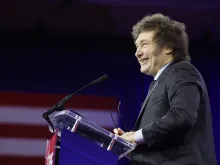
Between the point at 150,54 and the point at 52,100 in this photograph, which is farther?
the point at 52,100

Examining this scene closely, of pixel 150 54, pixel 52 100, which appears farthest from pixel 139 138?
pixel 52 100

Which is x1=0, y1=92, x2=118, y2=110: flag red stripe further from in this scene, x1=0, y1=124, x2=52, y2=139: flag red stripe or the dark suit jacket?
the dark suit jacket

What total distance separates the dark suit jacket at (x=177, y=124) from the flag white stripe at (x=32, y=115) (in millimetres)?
1854

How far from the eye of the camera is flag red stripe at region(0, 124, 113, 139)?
3576mm

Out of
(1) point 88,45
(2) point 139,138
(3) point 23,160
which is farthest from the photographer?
(1) point 88,45

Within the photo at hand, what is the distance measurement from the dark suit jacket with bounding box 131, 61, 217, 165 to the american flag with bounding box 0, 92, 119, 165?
6.05 ft

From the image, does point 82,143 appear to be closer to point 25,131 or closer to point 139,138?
point 139,138

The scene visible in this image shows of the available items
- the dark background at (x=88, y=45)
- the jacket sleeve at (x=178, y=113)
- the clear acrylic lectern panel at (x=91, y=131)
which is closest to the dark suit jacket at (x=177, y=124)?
the jacket sleeve at (x=178, y=113)

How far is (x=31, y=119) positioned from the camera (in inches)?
143

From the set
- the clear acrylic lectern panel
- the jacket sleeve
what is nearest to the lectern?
the clear acrylic lectern panel

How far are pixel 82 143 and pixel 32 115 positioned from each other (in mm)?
2206

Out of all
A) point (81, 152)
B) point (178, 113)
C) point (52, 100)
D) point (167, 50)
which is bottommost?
point (81, 152)

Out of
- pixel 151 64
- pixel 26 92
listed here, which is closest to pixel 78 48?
pixel 26 92

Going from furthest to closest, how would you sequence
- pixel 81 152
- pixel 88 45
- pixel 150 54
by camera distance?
1. pixel 88 45
2. pixel 150 54
3. pixel 81 152
